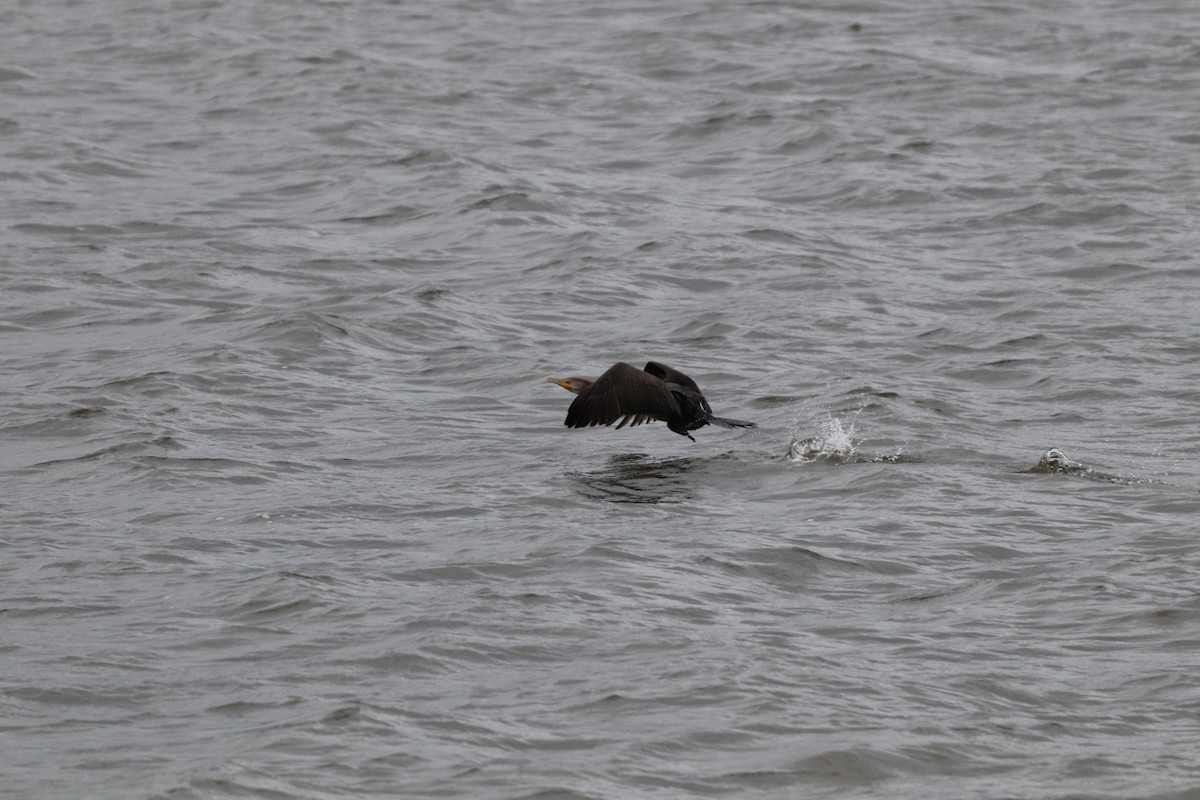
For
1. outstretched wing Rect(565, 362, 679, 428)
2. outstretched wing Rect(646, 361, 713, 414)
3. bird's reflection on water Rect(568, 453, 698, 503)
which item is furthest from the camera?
outstretched wing Rect(646, 361, 713, 414)

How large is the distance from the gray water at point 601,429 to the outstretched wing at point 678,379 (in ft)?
1.41

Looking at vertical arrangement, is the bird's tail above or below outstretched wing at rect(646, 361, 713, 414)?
below

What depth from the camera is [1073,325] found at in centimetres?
1295

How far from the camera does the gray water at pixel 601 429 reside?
701 centimetres

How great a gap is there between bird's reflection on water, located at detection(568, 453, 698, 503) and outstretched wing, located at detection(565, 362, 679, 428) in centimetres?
30

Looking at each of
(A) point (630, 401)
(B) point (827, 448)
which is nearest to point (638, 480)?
(A) point (630, 401)

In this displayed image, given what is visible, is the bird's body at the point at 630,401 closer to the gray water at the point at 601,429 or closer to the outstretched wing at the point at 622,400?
the outstretched wing at the point at 622,400

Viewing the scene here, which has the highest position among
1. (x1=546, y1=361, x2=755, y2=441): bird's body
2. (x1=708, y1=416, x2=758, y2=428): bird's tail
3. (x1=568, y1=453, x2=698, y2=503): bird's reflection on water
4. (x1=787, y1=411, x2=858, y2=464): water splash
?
(x1=546, y1=361, x2=755, y2=441): bird's body

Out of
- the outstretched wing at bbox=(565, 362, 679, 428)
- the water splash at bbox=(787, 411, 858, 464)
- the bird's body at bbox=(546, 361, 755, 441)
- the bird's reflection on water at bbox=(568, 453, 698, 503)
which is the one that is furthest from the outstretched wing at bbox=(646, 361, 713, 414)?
the water splash at bbox=(787, 411, 858, 464)

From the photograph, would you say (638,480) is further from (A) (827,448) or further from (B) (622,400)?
(A) (827,448)

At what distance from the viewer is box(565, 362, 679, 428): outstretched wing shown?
10188mm

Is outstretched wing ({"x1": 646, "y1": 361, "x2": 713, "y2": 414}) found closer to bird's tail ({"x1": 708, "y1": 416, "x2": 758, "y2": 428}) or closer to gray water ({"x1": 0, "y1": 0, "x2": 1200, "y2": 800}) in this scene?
bird's tail ({"x1": 708, "y1": 416, "x2": 758, "y2": 428})

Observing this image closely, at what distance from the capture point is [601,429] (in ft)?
37.3

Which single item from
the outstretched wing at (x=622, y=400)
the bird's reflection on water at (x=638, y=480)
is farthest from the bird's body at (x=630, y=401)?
the bird's reflection on water at (x=638, y=480)
